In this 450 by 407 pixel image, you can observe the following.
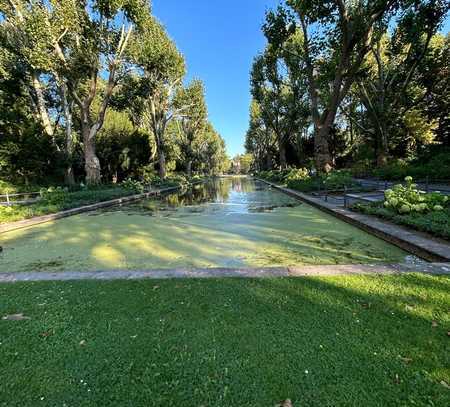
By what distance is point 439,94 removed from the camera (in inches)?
831

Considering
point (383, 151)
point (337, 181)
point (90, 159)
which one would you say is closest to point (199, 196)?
point (90, 159)

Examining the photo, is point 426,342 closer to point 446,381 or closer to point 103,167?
point 446,381

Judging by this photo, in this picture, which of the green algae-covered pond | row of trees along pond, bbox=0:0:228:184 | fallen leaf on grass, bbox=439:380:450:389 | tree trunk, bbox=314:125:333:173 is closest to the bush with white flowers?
the green algae-covered pond

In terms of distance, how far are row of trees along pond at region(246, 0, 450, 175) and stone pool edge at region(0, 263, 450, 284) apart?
1082cm

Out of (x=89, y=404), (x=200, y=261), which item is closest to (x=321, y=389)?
(x=89, y=404)

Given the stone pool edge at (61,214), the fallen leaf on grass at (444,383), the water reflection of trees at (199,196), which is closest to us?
the fallen leaf on grass at (444,383)

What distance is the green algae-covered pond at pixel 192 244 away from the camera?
13.2 ft

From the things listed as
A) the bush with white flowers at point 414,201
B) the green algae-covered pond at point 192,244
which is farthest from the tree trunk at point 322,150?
the bush with white flowers at point 414,201

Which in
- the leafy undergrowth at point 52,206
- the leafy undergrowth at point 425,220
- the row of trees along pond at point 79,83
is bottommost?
the leafy undergrowth at point 425,220

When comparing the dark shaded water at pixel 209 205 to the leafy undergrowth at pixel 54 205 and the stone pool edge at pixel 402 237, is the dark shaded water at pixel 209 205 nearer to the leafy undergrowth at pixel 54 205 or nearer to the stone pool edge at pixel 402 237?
the leafy undergrowth at pixel 54 205

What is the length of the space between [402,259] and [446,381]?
2.61 meters

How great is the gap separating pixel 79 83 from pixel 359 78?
19.1m

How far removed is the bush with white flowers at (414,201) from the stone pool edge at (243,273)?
2575 mm

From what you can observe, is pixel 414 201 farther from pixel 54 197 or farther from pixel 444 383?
pixel 54 197
